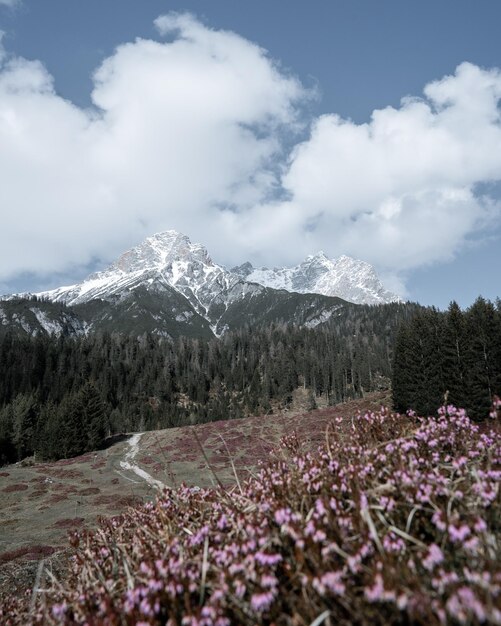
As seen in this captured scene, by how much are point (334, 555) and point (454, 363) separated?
210 feet

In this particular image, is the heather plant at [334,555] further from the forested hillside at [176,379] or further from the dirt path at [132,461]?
the forested hillside at [176,379]

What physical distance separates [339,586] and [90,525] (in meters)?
31.2

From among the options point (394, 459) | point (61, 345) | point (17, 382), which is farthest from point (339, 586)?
point (61, 345)

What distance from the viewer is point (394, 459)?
504cm

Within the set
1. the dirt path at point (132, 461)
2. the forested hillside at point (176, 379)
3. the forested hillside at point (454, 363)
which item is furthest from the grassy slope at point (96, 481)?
the forested hillside at point (176, 379)

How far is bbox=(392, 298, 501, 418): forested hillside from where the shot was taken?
54.3 metres

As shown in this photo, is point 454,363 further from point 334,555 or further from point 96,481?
point 334,555

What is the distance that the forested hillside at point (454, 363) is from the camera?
178 ft

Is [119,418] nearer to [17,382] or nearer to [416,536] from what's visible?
[17,382]

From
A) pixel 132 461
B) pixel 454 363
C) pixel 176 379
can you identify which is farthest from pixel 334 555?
pixel 176 379

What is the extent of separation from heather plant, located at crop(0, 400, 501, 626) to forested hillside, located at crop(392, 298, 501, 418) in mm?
51954

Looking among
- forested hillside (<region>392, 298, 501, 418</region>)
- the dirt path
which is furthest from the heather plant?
forested hillside (<region>392, 298, 501, 418</region>)

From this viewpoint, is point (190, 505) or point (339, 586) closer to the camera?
point (339, 586)

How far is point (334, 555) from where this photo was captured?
3.60 m
